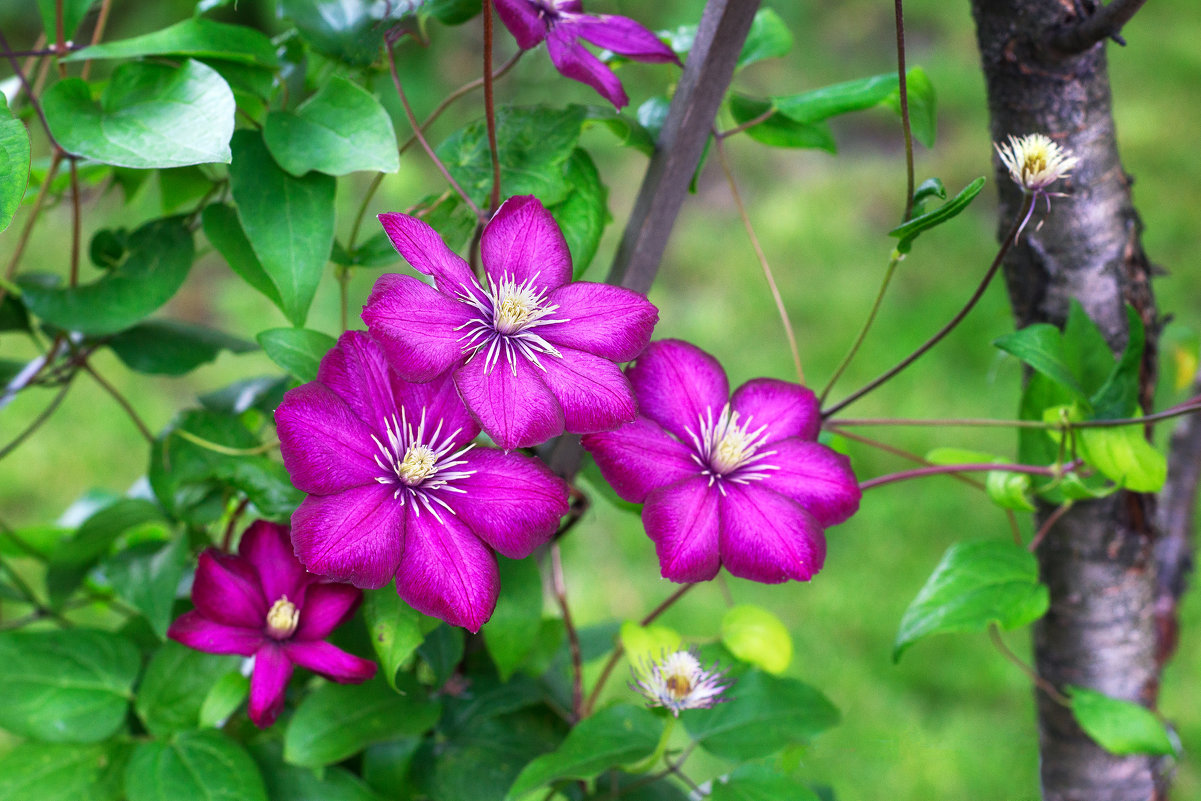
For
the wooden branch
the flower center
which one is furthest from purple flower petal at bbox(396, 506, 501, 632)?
the wooden branch

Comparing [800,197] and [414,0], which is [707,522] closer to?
[414,0]

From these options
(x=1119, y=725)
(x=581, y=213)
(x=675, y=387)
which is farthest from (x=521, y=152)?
(x=1119, y=725)

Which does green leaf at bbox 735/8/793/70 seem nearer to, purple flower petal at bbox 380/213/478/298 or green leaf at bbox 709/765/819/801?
purple flower petal at bbox 380/213/478/298

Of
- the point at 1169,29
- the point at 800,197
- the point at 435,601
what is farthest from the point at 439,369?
the point at 1169,29

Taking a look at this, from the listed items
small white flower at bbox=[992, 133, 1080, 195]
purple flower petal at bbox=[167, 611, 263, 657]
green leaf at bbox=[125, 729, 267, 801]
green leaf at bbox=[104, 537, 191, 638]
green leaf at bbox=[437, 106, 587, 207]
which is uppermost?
small white flower at bbox=[992, 133, 1080, 195]

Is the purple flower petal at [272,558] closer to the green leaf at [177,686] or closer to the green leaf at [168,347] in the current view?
the green leaf at [177,686]

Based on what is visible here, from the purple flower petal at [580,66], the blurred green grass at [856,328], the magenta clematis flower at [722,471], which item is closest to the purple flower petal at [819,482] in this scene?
the magenta clematis flower at [722,471]
